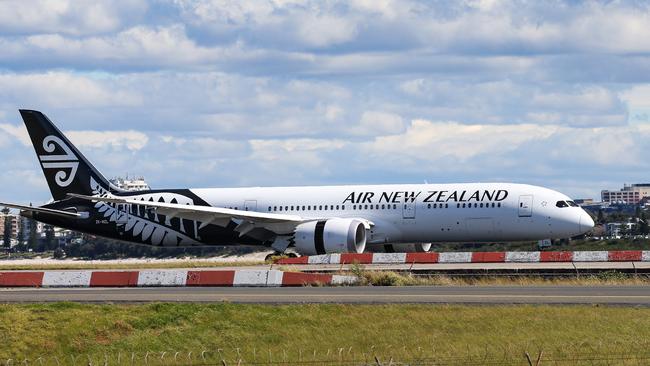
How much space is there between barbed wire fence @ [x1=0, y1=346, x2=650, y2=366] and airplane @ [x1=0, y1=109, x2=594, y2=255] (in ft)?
96.8

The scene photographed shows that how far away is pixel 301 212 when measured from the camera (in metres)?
61.1

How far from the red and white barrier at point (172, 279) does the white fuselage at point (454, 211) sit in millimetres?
16368

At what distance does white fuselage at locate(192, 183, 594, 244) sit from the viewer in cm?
5588

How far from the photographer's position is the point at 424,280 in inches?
1617

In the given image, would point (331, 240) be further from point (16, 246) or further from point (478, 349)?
point (16, 246)

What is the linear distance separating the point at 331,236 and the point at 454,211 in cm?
575

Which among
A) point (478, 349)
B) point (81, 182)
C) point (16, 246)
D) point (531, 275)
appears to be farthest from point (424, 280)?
Result: point (16, 246)

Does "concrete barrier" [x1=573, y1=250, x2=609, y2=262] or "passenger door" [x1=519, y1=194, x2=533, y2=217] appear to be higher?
"passenger door" [x1=519, y1=194, x2=533, y2=217]

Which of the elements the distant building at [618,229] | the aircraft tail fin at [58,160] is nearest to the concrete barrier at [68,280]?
the aircraft tail fin at [58,160]

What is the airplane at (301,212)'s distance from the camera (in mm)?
56188

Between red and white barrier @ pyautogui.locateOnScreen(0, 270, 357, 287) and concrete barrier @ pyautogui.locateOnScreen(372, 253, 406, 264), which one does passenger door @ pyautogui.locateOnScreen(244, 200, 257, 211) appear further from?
red and white barrier @ pyautogui.locateOnScreen(0, 270, 357, 287)

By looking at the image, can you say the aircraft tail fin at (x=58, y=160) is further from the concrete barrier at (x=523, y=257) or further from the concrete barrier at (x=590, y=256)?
the concrete barrier at (x=590, y=256)

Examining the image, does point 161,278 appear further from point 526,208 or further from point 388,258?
point 526,208

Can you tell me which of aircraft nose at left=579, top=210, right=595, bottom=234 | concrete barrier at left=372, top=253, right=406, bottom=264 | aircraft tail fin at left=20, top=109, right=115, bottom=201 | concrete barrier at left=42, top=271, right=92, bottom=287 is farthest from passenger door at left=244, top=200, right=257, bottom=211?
concrete barrier at left=42, top=271, right=92, bottom=287
